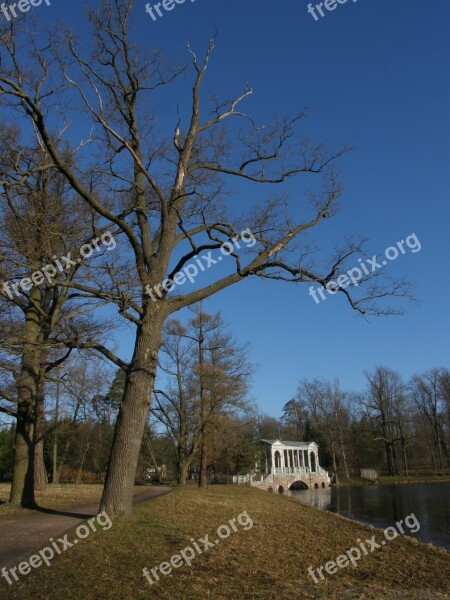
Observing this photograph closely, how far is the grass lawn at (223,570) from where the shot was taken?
503 cm

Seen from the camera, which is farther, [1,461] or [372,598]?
[1,461]

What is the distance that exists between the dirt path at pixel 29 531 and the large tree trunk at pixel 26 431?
1.13m

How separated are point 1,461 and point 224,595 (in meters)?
45.2

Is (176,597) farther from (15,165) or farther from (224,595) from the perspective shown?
(15,165)

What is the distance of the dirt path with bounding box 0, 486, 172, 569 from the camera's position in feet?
22.7

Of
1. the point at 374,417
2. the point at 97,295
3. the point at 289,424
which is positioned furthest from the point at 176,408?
the point at 289,424

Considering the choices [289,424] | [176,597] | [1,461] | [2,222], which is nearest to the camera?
[176,597]

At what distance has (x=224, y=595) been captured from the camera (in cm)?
491

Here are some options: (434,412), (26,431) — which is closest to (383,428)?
(434,412)

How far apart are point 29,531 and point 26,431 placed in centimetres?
455

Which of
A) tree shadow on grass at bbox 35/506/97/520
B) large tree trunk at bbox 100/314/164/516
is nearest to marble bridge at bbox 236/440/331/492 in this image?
tree shadow on grass at bbox 35/506/97/520

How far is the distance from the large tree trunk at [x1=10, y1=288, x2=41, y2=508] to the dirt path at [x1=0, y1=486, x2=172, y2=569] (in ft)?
3.69

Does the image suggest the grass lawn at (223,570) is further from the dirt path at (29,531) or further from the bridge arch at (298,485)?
the bridge arch at (298,485)

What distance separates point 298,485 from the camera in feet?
192
